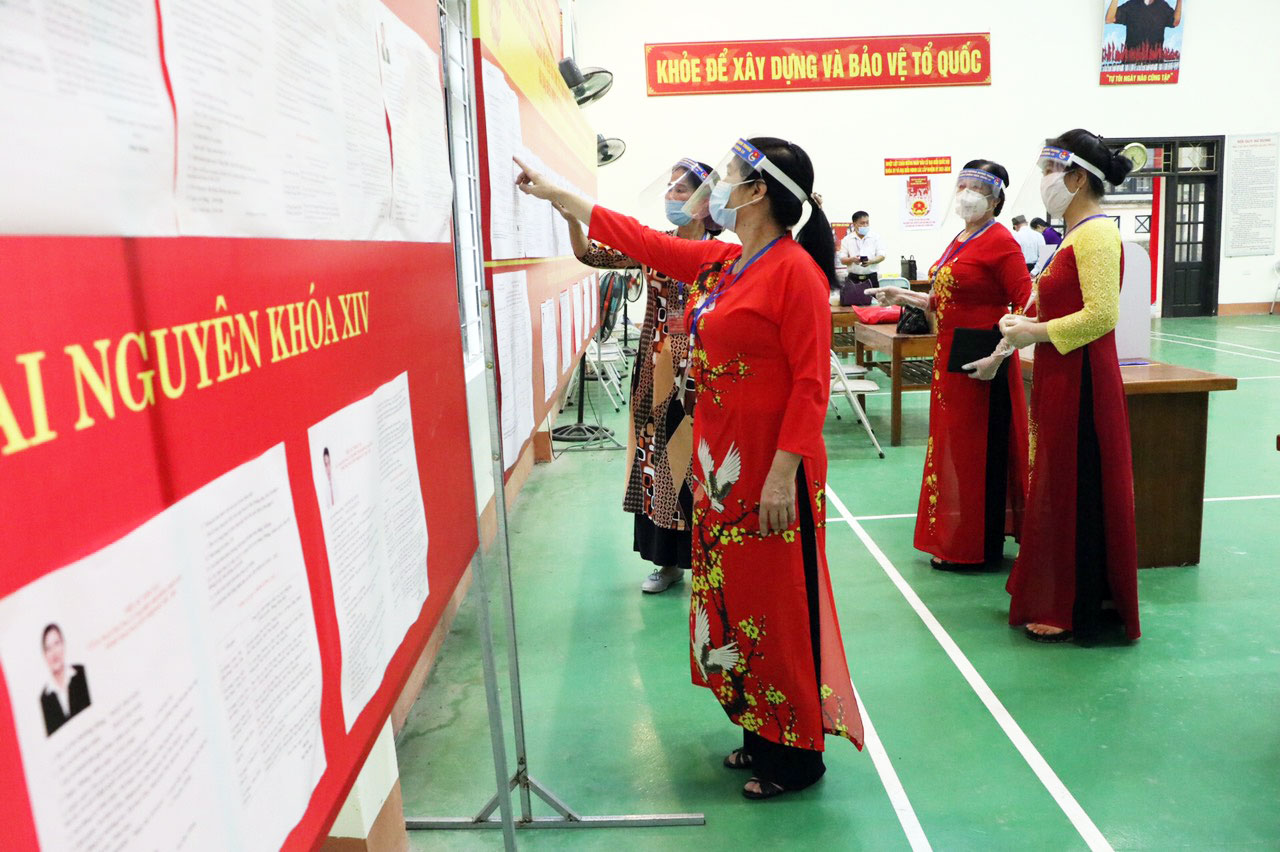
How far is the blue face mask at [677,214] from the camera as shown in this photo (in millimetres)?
2395

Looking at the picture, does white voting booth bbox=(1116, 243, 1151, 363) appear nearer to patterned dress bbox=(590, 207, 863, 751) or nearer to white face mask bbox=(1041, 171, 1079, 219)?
white face mask bbox=(1041, 171, 1079, 219)

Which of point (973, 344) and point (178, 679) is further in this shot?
point (973, 344)

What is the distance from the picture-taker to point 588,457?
591 centimetres

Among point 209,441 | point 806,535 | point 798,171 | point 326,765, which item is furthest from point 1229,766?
point 209,441

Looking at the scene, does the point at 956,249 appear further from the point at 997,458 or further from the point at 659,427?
the point at 659,427

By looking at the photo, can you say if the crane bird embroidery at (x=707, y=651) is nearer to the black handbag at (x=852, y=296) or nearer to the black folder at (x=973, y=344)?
the black folder at (x=973, y=344)

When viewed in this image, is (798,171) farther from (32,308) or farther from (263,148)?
(32,308)

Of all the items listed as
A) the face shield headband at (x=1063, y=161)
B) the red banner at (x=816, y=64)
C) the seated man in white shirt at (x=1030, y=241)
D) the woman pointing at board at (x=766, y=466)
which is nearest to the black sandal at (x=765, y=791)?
the woman pointing at board at (x=766, y=466)

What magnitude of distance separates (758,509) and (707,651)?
0.43m

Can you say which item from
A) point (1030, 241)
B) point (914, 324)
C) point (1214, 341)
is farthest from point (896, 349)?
point (1214, 341)

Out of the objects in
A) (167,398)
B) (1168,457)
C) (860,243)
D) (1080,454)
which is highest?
(860,243)

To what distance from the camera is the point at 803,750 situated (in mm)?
2172

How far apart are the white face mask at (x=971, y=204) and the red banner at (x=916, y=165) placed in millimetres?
9161

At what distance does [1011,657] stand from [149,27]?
289cm
